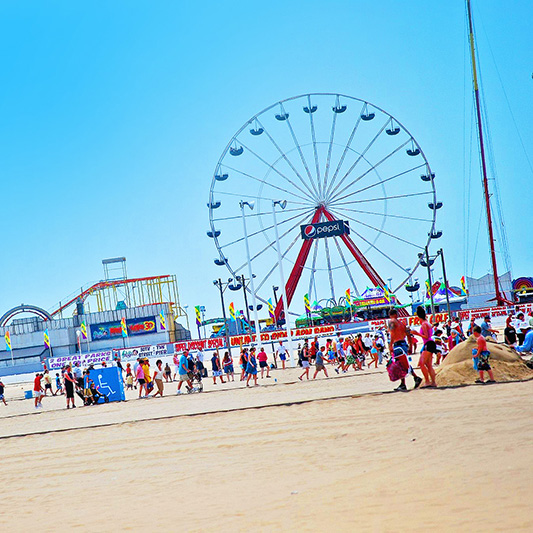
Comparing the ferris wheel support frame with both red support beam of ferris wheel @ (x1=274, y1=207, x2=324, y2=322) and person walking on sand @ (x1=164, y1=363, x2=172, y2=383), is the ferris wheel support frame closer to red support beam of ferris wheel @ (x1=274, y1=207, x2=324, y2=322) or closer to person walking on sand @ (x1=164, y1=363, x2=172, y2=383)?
red support beam of ferris wheel @ (x1=274, y1=207, x2=324, y2=322)

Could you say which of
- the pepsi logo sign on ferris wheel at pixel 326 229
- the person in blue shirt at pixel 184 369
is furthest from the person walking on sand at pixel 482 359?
the pepsi logo sign on ferris wheel at pixel 326 229

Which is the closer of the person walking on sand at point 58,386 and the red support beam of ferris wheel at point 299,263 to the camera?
the person walking on sand at point 58,386

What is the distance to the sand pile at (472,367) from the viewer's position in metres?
11.7

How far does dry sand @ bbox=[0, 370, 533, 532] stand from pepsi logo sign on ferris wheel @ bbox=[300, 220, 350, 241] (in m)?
35.4

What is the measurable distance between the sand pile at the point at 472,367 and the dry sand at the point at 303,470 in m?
1.03

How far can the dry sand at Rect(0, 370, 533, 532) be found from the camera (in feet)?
17.1

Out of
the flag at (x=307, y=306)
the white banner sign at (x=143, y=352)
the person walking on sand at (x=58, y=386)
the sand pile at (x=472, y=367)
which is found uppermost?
the flag at (x=307, y=306)

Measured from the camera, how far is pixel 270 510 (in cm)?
561

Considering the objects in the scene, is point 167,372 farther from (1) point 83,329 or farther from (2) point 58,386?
(1) point 83,329

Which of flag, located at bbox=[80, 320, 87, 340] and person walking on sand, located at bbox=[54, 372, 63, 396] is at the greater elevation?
flag, located at bbox=[80, 320, 87, 340]

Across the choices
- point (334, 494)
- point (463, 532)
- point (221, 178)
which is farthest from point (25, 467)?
point (221, 178)

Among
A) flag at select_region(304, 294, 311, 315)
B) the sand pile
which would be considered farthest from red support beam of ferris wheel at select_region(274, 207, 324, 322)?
the sand pile

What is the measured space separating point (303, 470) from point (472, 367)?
6012 mm

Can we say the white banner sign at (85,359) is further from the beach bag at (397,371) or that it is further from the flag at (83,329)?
the beach bag at (397,371)
